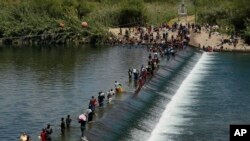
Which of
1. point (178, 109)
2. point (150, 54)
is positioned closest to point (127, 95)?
point (178, 109)

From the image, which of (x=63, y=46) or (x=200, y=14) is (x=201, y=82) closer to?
(x=63, y=46)

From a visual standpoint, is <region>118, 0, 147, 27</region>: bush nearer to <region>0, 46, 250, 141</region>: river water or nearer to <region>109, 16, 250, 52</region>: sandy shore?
<region>109, 16, 250, 52</region>: sandy shore

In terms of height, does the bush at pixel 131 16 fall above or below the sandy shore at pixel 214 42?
above

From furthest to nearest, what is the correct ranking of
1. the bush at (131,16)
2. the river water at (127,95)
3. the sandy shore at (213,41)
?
the bush at (131,16) → the sandy shore at (213,41) → the river water at (127,95)

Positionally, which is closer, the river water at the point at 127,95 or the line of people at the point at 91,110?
the line of people at the point at 91,110

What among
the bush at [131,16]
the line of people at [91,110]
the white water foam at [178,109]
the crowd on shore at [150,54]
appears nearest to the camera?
the line of people at [91,110]

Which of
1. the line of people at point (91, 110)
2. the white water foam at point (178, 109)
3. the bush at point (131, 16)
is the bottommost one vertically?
the white water foam at point (178, 109)

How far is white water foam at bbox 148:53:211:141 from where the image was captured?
40966mm

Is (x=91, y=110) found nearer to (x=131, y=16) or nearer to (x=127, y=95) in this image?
(x=127, y=95)

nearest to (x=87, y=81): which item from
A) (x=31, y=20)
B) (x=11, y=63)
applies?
(x=11, y=63)

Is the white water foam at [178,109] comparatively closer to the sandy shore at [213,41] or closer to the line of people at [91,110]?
the line of people at [91,110]

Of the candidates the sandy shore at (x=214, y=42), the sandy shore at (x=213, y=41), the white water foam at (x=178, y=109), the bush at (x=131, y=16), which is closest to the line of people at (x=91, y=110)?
the white water foam at (x=178, y=109)

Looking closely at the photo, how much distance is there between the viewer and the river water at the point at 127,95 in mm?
40250

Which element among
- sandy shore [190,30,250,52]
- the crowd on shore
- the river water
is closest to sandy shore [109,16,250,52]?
sandy shore [190,30,250,52]
